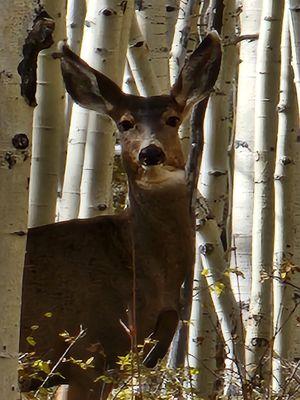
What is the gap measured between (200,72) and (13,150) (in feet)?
12.4

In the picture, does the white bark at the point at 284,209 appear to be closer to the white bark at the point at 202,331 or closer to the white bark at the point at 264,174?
the white bark at the point at 264,174

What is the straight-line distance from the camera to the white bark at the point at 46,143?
8.19 meters

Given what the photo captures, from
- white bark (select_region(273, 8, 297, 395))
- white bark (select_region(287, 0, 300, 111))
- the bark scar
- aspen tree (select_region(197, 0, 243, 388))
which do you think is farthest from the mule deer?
the bark scar

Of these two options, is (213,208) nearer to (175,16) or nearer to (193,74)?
(193,74)

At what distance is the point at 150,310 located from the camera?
24.1 feet

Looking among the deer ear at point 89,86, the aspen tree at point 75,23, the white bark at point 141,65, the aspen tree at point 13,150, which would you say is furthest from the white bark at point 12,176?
the aspen tree at point 75,23

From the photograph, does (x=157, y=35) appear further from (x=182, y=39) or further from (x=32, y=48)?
(x=32, y=48)

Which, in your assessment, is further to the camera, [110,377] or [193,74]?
[193,74]

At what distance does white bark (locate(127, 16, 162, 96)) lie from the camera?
9516mm

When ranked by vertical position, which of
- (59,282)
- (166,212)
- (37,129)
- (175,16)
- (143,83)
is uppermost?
(175,16)

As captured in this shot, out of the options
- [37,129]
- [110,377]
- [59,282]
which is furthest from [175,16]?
[110,377]

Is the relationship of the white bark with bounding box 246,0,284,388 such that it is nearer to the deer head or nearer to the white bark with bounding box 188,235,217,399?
the white bark with bounding box 188,235,217,399

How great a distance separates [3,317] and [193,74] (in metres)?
3.91

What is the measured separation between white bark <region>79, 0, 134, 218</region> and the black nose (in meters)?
1.23
